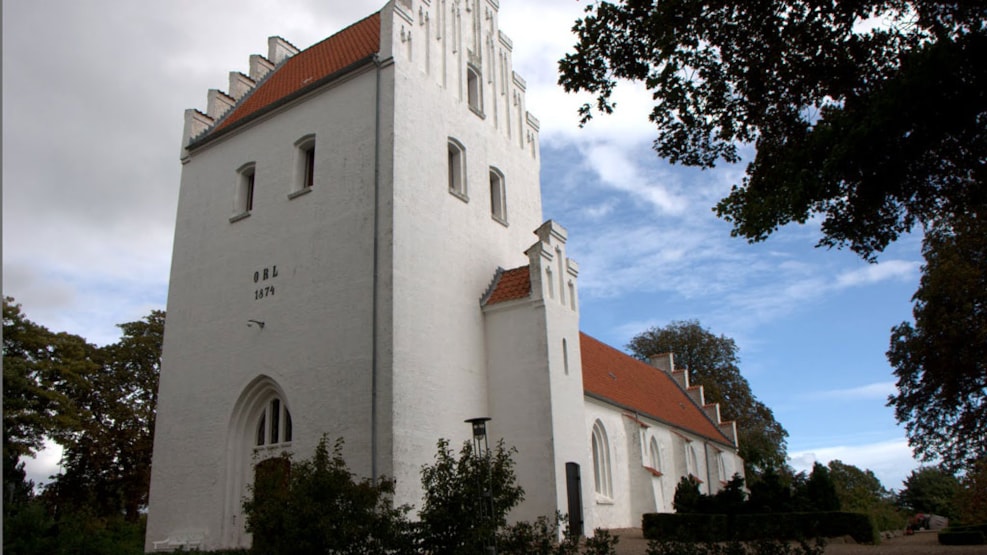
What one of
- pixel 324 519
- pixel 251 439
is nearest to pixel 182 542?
pixel 251 439

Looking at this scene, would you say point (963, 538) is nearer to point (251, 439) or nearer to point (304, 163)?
point (251, 439)

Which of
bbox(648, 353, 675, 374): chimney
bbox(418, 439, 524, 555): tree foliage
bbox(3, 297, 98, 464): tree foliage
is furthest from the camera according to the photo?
bbox(648, 353, 675, 374): chimney

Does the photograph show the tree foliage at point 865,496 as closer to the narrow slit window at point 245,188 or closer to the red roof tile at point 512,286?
the red roof tile at point 512,286

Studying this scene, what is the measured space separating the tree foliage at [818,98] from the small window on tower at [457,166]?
24.2 ft

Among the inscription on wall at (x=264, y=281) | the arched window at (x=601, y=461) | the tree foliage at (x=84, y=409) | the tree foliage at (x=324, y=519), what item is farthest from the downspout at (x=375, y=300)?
the tree foliage at (x=84, y=409)

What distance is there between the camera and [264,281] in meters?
18.1

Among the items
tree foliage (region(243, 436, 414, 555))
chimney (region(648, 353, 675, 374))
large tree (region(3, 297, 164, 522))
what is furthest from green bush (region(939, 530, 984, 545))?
large tree (region(3, 297, 164, 522))

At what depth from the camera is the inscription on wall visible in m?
17.9

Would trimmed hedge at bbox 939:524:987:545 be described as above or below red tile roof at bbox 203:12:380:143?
below

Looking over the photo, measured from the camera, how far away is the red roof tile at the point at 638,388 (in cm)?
2659

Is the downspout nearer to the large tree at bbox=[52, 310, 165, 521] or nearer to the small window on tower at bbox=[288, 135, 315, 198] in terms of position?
the small window on tower at bbox=[288, 135, 315, 198]

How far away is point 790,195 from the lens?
1091 cm

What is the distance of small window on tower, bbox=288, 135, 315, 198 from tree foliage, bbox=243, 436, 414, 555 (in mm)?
9113

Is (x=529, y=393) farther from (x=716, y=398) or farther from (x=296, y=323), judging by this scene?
(x=716, y=398)
